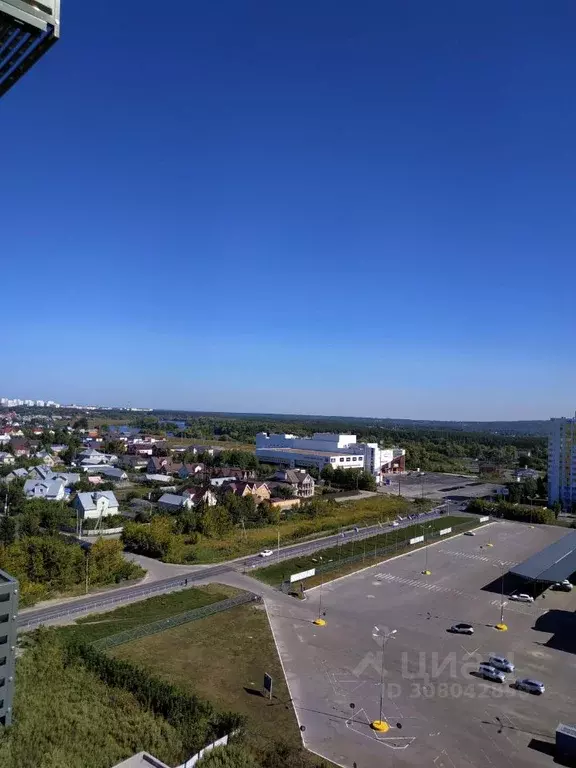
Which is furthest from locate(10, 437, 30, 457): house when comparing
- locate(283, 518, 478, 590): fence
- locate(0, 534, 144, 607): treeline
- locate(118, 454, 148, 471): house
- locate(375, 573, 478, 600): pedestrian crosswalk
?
locate(375, 573, 478, 600): pedestrian crosswalk

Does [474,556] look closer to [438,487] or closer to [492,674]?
[492,674]

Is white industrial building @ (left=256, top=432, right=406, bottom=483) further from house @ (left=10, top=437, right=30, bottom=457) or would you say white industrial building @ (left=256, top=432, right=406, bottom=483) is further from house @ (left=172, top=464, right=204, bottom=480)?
house @ (left=10, top=437, right=30, bottom=457)

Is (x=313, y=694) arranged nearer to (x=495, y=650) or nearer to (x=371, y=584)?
(x=495, y=650)

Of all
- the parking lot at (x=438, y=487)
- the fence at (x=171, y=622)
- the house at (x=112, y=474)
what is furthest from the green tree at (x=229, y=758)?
the house at (x=112, y=474)

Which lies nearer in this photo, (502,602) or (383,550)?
(502,602)

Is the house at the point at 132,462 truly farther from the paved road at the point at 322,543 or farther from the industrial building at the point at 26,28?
the industrial building at the point at 26,28

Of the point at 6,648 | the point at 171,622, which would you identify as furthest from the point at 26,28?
the point at 171,622

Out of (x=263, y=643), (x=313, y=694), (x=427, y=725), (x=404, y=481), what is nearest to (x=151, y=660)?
(x=263, y=643)
